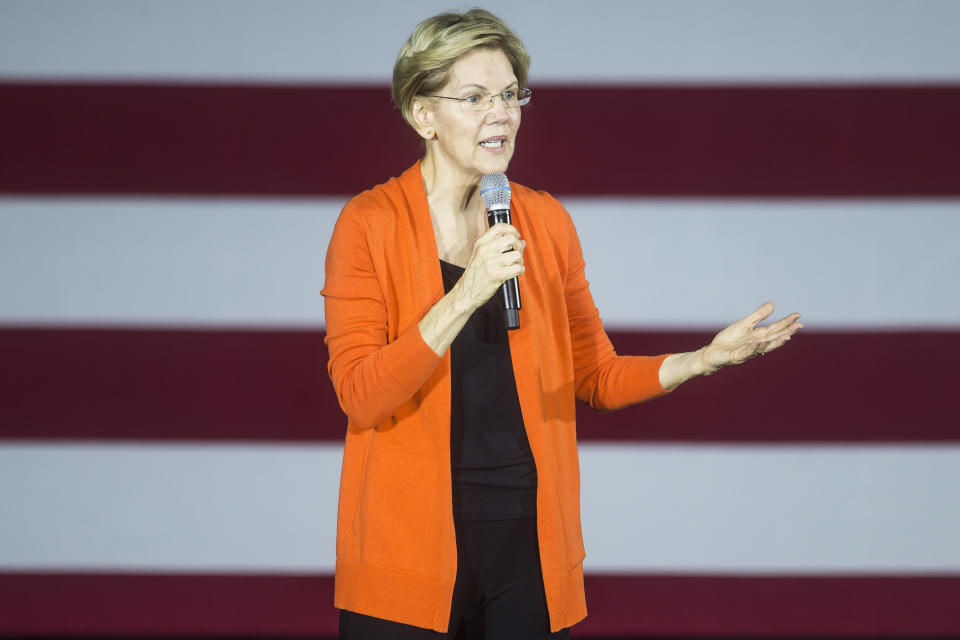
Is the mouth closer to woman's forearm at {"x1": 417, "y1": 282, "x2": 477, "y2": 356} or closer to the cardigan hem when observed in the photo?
woman's forearm at {"x1": 417, "y1": 282, "x2": 477, "y2": 356}

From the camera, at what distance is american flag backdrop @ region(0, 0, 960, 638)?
1.98 m

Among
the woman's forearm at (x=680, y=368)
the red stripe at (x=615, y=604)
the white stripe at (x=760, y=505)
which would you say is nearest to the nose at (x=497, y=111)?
the woman's forearm at (x=680, y=368)

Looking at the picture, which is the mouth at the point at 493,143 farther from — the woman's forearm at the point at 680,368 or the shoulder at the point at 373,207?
the woman's forearm at the point at 680,368

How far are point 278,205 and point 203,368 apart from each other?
0.41 meters

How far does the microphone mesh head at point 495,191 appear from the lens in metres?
1.02

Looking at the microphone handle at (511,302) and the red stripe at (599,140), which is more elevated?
the red stripe at (599,140)

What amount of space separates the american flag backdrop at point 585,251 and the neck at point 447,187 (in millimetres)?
896

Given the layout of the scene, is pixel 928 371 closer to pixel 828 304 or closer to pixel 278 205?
pixel 828 304

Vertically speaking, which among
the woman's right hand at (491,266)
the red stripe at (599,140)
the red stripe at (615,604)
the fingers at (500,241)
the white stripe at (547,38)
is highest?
the white stripe at (547,38)

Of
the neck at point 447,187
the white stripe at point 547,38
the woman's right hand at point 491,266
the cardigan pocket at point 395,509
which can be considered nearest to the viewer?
the woman's right hand at point 491,266

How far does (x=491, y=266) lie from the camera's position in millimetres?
895

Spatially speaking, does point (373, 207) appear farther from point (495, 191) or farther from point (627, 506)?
point (627, 506)

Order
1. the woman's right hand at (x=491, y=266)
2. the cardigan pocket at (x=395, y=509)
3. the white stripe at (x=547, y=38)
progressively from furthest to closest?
the white stripe at (x=547, y=38) → the cardigan pocket at (x=395, y=509) → the woman's right hand at (x=491, y=266)

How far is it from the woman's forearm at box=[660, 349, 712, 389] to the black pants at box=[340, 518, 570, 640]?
263 millimetres
